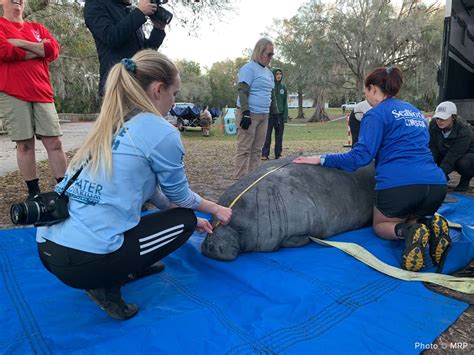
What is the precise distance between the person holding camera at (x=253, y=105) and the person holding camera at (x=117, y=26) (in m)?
1.81

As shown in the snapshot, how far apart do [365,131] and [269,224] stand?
1067mm

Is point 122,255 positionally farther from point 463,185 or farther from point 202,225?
point 463,185

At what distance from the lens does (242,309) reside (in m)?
2.19

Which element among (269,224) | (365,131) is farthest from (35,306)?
(365,131)

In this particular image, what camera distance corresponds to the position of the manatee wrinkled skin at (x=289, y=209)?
288 centimetres

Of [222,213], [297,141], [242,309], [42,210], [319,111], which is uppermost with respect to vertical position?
[319,111]

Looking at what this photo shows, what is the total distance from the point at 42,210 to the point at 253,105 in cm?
398

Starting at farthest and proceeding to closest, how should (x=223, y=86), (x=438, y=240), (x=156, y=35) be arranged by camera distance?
(x=223, y=86) → (x=156, y=35) → (x=438, y=240)

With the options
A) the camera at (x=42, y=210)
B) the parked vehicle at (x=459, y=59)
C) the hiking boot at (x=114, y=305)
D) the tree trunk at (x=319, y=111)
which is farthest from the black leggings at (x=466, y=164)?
the tree trunk at (x=319, y=111)

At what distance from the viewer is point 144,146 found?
192 centimetres

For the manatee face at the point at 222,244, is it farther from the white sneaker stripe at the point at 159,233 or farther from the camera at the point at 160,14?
the camera at the point at 160,14

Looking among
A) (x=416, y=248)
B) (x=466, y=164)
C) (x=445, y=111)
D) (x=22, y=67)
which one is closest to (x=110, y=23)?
(x=22, y=67)

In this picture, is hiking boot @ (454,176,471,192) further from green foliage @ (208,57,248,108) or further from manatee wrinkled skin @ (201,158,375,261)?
green foliage @ (208,57,248,108)

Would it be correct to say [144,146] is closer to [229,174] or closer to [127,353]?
[127,353]
